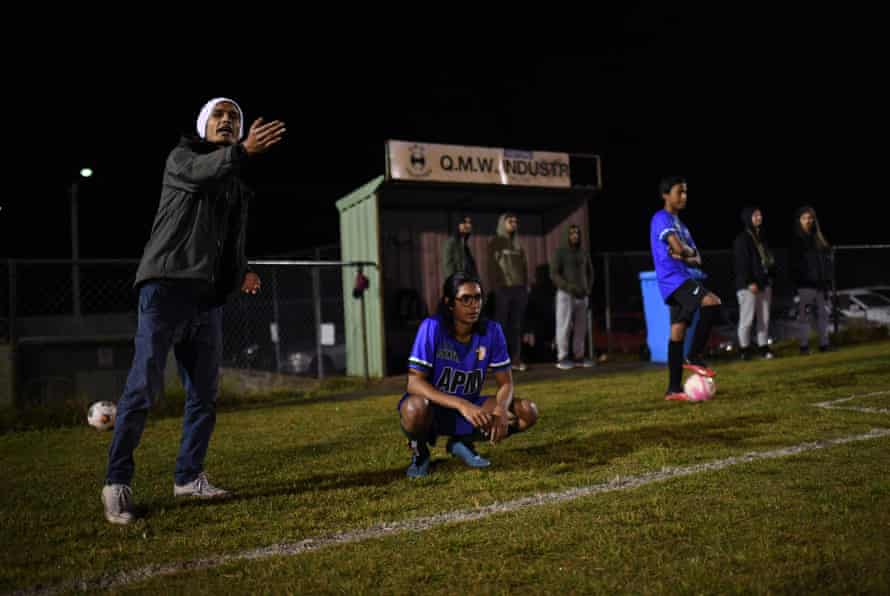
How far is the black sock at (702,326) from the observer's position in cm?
685

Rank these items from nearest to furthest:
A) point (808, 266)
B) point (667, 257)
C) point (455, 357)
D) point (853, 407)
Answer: point (455, 357) < point (853, 407) < point (667, 257) < point (808, 266)

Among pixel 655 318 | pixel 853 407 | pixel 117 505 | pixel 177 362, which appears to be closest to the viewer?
pixel 117 505

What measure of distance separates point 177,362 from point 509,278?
749 cm

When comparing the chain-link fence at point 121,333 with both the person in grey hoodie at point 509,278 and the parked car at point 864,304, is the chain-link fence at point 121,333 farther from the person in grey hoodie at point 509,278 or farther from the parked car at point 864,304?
the parked car at point 864,304

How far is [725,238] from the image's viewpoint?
165 ft

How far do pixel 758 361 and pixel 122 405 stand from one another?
30.1 feet

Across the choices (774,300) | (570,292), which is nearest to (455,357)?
(570,292)

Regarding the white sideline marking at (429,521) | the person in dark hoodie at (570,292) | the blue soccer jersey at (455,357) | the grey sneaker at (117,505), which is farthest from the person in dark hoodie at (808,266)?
the grey sneaker at (117,505)

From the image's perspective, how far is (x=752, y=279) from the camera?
35.6 feet


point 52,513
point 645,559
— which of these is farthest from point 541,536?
point 52,513

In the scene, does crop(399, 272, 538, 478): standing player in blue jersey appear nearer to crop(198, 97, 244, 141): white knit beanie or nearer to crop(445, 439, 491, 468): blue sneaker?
crop(445, 439, 491, 468): blue sneaker

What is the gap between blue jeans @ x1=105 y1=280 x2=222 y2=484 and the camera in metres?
3.46

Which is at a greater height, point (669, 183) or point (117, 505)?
point (669, 183)

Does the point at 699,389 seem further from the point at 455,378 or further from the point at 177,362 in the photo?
the point at 177,362
